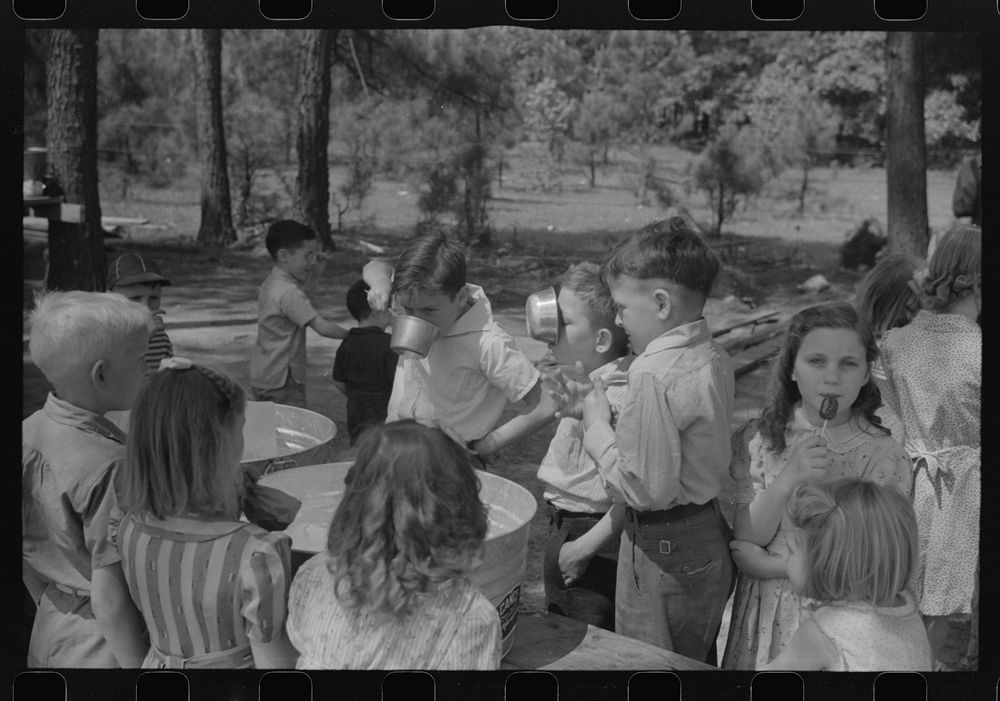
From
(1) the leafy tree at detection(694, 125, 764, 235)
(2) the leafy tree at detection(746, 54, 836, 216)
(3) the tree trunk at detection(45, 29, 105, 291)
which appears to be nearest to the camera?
(3) the tree trunk at detection(45, 29, 105, 291)

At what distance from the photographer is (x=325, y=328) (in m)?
3.52

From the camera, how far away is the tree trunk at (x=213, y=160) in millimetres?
3762

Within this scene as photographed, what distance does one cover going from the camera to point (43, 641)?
256cm

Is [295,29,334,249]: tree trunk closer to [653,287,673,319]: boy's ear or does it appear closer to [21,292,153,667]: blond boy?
[21,292,153,667]: blond boy

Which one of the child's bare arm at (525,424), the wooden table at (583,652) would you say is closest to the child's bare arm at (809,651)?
the wooden table at (583,652)

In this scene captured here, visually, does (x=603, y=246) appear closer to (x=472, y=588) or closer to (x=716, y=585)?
(x=716, y=585)

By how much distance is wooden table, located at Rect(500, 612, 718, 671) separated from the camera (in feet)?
8.00

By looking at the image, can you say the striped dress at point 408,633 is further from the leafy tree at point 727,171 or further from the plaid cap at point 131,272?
the leafy tree at point 727,171

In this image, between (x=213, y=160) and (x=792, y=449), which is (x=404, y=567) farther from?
(x=213, y=160)

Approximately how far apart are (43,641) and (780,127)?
11.8ft

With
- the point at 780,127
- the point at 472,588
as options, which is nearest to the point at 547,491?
the point at 472,588

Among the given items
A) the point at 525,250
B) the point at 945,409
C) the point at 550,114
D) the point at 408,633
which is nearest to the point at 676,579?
the point at 408,633

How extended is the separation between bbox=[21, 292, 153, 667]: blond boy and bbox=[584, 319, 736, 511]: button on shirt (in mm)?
981

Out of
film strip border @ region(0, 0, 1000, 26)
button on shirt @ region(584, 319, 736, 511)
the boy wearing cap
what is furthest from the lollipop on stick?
the boy wearing cap
